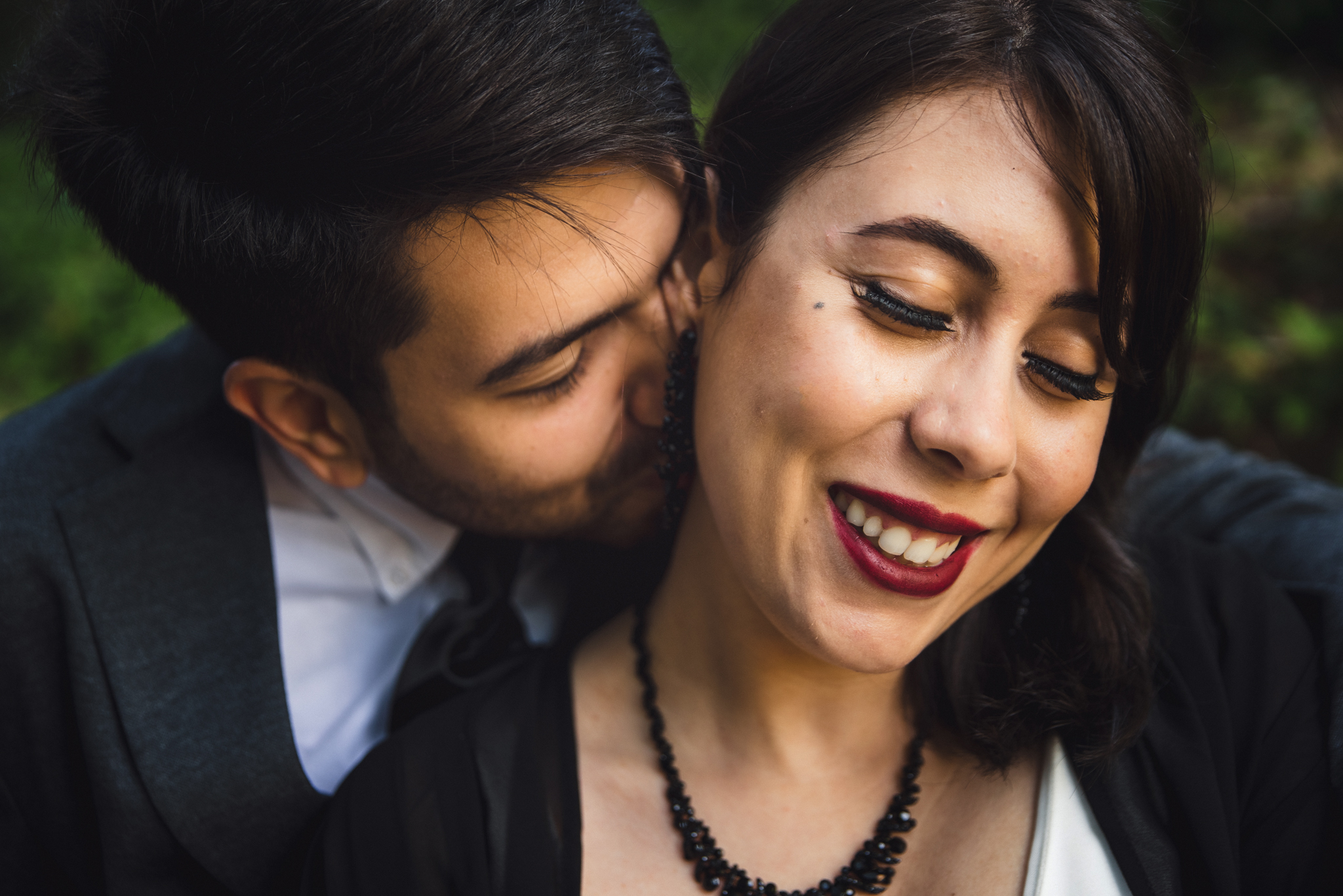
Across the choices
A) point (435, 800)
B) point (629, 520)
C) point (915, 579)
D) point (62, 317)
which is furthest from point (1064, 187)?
point (62, 317)

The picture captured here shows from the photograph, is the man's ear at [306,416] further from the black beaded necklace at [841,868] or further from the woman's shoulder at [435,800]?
the black beaded necklace at [841,868]

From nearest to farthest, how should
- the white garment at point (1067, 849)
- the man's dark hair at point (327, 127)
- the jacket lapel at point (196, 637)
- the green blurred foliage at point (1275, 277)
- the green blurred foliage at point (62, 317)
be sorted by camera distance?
1. the white garment at point (1067, 849)
2. the man's dark hair at point (327, 127)
3. the jacket lapel at point (196, 637)
4. the green blurred foliage at point (1275, 277)
5. the green blurred foliage at point (62, 317)

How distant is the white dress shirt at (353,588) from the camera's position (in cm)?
249

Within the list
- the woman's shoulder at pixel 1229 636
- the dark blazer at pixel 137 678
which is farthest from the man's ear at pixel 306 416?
the woman's shoulder at pixel 1229 636

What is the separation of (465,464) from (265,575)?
0.62 m

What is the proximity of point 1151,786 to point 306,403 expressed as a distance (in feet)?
6.67

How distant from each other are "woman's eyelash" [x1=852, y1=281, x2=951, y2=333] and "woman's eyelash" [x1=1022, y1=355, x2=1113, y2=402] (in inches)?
5.8

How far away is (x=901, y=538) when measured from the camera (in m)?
1.58

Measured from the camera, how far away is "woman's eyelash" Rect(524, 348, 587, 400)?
6.77ft

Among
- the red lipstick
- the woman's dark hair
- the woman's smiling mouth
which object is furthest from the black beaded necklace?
the red lipstick

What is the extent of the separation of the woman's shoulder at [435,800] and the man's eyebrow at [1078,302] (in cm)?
128

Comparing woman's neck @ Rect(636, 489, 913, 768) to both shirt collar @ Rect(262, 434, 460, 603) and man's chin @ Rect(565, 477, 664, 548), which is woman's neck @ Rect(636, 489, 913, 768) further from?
shirt collar @ Rect(262, 434, 460, 603)

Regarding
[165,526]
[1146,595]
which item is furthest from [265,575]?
[1146,595]

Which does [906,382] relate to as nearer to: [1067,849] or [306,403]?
[1067,849]
